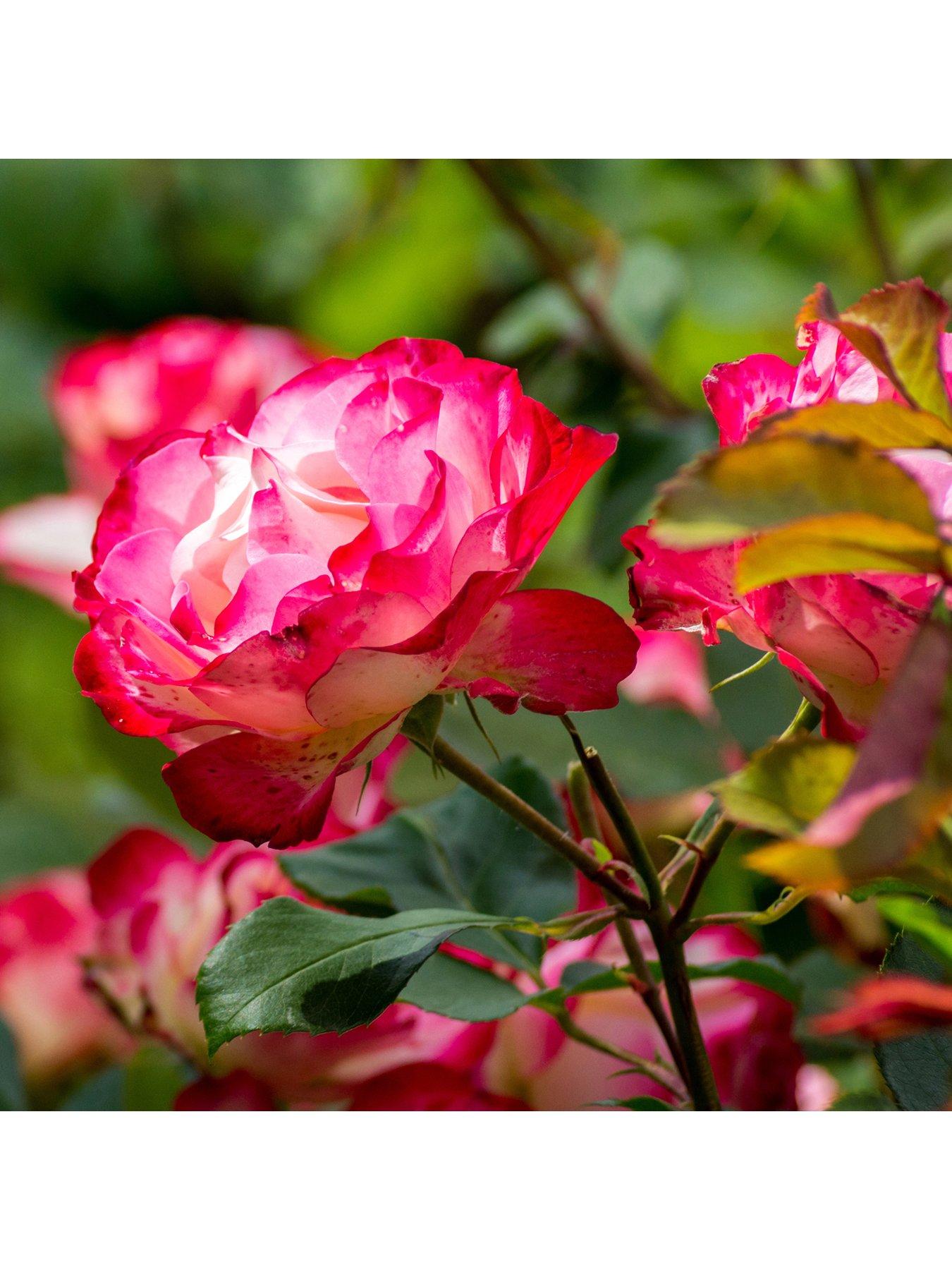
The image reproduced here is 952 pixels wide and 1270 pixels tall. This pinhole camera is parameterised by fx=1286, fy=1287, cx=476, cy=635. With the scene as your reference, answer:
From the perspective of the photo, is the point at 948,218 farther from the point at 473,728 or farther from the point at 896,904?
the point at 896,904

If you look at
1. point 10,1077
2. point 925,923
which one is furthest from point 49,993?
point 925,923

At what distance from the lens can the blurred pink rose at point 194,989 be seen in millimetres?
352

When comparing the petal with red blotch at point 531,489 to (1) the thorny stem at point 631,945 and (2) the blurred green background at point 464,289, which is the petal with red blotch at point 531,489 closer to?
(1) the thorny stem at point 631,945

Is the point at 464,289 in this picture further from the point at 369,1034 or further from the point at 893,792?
the point at 893,792

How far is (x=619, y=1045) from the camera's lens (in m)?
0.35

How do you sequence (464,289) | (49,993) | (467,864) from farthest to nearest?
(464,289)
(49,993)
(467,864)

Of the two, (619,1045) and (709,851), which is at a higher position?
(709,851)

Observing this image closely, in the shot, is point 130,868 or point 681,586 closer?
point 681,586

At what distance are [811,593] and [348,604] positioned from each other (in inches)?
3.1

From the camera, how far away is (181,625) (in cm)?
24

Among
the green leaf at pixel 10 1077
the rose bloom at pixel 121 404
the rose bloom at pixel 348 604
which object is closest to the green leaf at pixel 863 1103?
the rose bloom at pixel 348 604

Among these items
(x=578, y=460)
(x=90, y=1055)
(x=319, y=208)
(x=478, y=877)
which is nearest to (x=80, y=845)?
(x=90, y=1055)

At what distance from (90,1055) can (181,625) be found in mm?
304

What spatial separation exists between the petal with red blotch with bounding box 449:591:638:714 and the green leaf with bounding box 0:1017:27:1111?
0.27 metres
